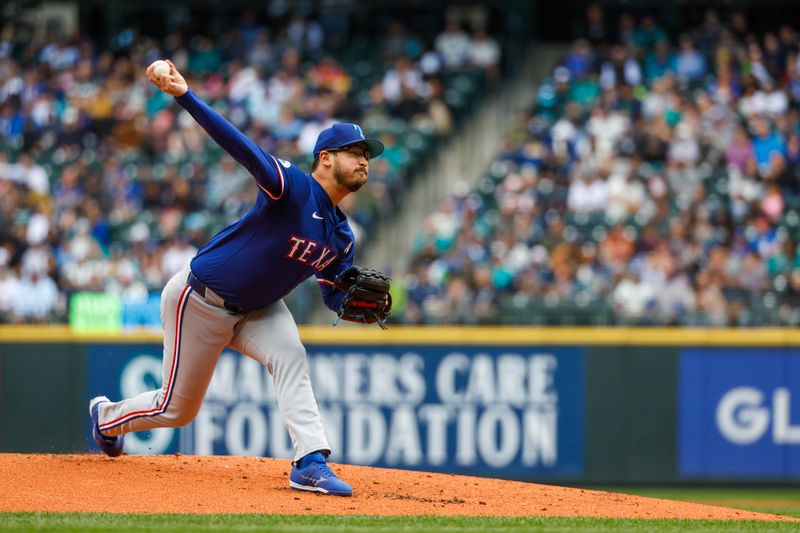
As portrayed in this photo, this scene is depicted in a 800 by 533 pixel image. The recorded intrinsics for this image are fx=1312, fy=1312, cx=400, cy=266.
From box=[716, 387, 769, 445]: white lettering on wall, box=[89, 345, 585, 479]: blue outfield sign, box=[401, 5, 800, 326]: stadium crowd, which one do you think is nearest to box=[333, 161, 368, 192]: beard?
box=[89, 345, 585, 479]: blue outfield sign

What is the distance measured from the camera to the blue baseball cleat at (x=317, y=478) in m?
6.39

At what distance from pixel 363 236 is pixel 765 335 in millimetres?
4648

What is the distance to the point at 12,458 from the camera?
7121mm

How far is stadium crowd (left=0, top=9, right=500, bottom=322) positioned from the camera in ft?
45.8

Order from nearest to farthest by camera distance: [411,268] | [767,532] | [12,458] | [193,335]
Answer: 1. [767,532]
2. [193,335]
3. [12,458]
4. [411,268]

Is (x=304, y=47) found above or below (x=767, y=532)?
above

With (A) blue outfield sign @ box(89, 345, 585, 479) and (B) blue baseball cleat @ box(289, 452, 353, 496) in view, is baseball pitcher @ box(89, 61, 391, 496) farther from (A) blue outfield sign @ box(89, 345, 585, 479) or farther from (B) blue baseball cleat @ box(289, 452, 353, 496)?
(A) blue outfield sign @ box(89, 345, 585, 479)

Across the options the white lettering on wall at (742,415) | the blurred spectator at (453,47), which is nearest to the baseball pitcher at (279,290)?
the white lettering on wall at (742,415)

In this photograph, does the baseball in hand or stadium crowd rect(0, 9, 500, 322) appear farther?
stadium crowd rect(0, 9, 500, 322)

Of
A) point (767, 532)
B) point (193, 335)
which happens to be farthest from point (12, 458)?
point (767, 532)

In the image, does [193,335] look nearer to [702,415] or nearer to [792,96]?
[702,415]

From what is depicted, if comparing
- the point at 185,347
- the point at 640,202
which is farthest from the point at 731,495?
the point at 185,347

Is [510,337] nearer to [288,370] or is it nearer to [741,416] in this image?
[741,416]

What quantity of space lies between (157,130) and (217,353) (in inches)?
396
